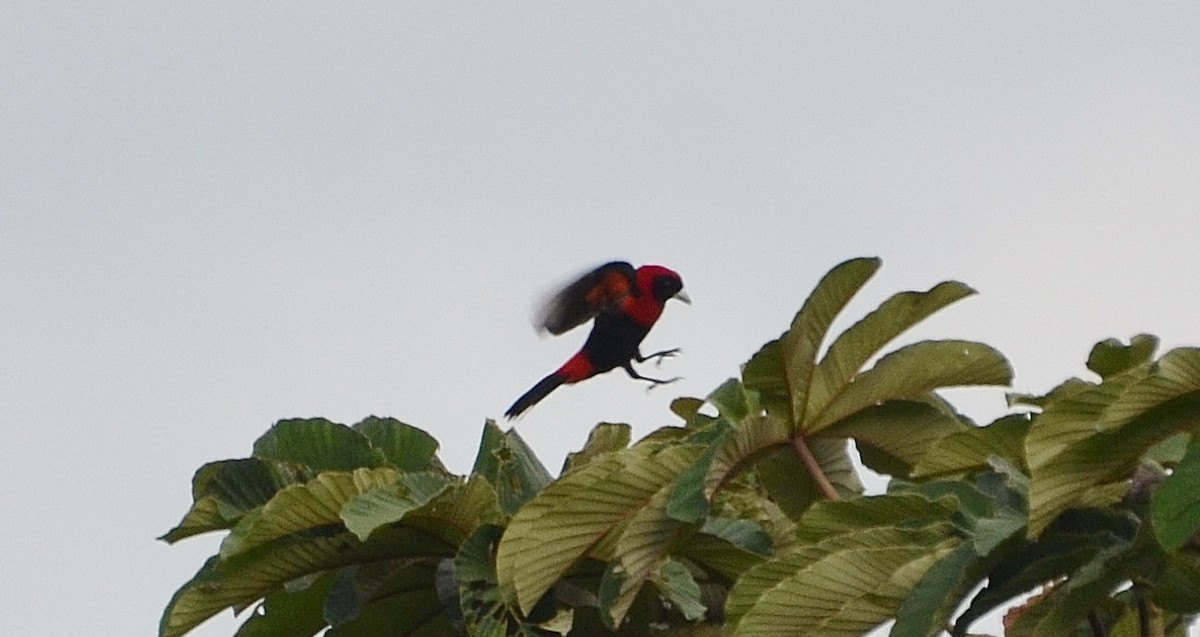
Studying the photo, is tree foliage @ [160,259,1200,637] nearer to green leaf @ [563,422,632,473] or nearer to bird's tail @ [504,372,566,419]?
green leaf @ [563,422,632,473]

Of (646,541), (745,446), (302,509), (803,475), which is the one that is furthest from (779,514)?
(302,509)

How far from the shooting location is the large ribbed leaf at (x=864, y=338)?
444 cm

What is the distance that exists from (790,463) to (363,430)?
3.35 ft

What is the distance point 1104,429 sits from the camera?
3559mm

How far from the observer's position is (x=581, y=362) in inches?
279

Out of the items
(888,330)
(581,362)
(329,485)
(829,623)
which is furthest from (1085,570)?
(581,362)

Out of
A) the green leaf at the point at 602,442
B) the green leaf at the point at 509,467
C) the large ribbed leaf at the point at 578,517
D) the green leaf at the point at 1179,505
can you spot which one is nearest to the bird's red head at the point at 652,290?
the green leaf at the point at 602,442

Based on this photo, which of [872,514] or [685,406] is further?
[685,406]

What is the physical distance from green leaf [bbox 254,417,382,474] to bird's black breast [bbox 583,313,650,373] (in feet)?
6.88

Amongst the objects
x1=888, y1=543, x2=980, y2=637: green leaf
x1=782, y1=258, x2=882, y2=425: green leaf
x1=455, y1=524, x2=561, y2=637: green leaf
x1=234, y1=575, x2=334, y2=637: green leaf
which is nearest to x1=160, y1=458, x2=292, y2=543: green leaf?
x1=234, y1=575, x2=334, y2=637: green leaf

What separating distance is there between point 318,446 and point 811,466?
1.16 m

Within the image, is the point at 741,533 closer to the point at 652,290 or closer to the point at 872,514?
the point at 872,514

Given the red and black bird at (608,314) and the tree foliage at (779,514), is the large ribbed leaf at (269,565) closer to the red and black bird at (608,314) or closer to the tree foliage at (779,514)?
the tree foliage at (779,514)

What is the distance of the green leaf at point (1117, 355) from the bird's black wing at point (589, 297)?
7.56 ft
